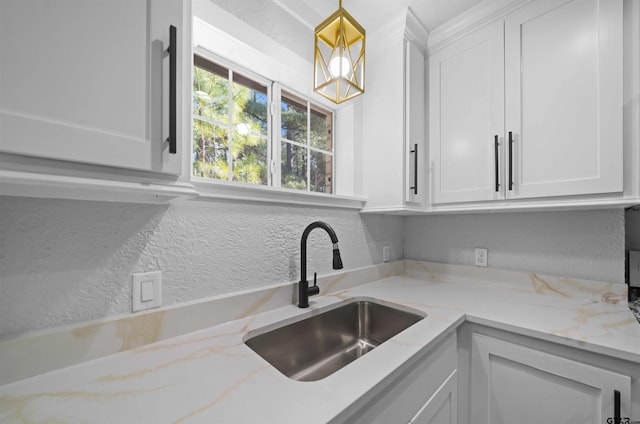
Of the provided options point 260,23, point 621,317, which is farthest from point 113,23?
point 621,317

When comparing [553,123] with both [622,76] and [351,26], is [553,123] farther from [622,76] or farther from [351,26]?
[351,26]

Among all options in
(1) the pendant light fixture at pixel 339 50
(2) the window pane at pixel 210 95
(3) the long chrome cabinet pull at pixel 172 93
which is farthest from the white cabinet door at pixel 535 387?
(2) the window pane at pixel 210 95

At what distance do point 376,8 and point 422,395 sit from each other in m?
1.76

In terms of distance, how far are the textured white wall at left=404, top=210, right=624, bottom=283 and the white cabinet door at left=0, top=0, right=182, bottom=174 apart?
168 cm

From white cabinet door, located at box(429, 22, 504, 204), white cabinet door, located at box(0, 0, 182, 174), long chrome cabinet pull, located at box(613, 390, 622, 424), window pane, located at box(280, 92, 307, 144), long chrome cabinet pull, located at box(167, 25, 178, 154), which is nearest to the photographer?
white cabinet door, located at box(0, 0, 182, 174)

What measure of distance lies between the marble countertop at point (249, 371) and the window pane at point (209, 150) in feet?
2.55

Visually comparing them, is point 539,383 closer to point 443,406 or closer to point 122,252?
point 443,406

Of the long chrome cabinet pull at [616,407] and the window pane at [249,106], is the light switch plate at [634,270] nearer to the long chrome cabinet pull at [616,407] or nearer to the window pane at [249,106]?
the long chrome cabinet pull at [616,407]

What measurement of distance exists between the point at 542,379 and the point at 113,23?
5.34 feet

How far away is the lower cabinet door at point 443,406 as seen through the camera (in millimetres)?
830

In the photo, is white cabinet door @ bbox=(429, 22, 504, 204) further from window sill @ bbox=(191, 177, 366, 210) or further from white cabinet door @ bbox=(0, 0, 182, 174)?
white cabinet door @ bbox=(0, 0, 182, 174)

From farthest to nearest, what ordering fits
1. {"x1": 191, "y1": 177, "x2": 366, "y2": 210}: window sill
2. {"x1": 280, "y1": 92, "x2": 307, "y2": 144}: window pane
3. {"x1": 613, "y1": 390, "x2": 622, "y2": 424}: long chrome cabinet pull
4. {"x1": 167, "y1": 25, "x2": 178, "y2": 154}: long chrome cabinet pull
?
1. {"x1": 280, "y1": 92, "x2": 307, "y2": 144}: window pane
2. {"x1": 191, "y1": 177, "x2": 366, "y2": 210}: window sill
3. {"x1": 613, "y1": 390, "x2": 622, "y2": 424}: long chrome cabinet pull
4. {"x1": 167, "y1": 25, "x2": 178, "y2": 154}: long chrome cabinet pull

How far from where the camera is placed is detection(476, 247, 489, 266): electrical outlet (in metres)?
1.61

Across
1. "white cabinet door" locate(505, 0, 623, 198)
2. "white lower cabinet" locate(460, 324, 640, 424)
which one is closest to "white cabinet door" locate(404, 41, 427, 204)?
"white cabinet door" locate(505, 0, 623, 198)
